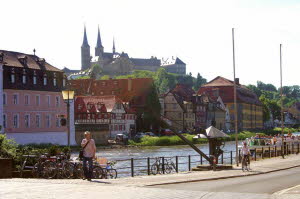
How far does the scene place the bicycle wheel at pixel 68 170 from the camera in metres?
23.7

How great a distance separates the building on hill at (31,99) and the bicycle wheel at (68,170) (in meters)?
48.0

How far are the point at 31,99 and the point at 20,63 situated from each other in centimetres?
465

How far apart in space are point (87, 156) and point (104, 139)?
6973 cm

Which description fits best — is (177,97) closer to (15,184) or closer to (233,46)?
(233,46)

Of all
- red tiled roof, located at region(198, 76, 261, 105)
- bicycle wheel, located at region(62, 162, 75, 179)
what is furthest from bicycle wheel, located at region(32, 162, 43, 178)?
red tiled roof, located at region(198, 76, 261, 105)

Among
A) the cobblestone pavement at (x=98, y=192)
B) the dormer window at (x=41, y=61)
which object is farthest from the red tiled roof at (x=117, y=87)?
the cobblestone pavement at (x=98, y=192)

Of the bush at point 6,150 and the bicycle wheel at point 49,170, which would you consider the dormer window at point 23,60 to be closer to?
the bush at point 6,150

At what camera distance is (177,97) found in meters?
125

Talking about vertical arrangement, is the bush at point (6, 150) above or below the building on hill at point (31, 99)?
below

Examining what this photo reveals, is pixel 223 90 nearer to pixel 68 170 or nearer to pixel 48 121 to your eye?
pixel 48 121

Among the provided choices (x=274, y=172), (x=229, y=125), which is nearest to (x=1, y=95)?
(x=274, y=172)

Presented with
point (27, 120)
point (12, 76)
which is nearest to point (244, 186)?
point (12, 76)

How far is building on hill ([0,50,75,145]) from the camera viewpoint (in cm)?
7438

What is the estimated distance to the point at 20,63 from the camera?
77188mm
